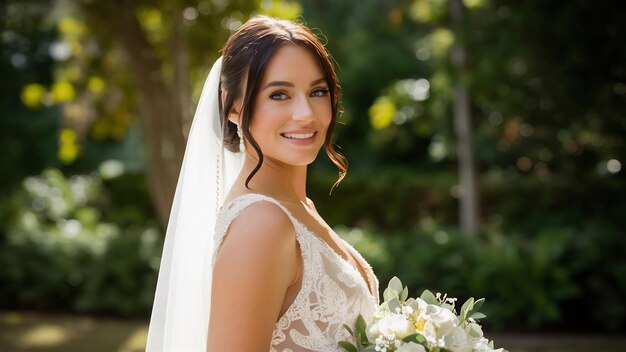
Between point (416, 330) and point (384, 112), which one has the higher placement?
point (384, 112)

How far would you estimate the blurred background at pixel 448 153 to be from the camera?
8625mm

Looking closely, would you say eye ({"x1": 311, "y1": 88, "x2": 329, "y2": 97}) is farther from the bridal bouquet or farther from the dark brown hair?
the bridal bouquet

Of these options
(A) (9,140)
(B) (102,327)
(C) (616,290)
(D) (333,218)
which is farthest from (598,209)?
(A) (9,140)

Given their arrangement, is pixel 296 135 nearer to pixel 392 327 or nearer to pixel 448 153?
pixel 392 327

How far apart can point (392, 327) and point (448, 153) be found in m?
10.1

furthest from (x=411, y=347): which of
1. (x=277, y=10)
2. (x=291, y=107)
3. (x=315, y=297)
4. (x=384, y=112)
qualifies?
(x=384, y=112)

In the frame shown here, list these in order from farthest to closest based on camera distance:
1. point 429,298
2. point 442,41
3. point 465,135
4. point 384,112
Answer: point 465,135 < point 442,41 < point 384,112 < point 429,298

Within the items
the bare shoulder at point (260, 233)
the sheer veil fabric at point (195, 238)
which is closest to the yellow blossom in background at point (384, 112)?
the sheer veil fabric at point (195, 238)

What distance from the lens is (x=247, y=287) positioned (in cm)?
181

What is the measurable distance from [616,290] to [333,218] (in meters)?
7.72

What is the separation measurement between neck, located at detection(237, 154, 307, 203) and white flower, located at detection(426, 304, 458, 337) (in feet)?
1.75

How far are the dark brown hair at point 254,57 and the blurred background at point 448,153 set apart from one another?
5407mm

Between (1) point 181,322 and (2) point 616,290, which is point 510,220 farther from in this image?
(1) point 181,322

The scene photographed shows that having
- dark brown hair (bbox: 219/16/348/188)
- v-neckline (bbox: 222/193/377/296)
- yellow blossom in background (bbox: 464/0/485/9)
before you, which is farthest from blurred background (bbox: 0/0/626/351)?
dark brown hair (bbox: 219/16/348/188)
